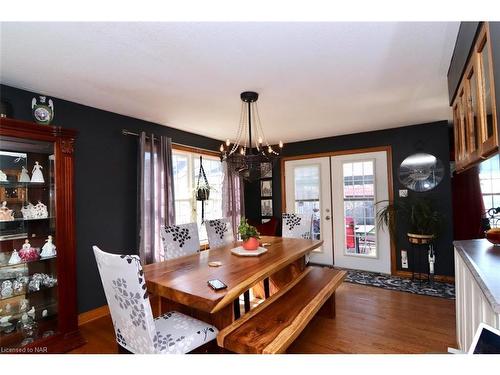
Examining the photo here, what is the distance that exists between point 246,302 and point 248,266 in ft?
→ 2.90

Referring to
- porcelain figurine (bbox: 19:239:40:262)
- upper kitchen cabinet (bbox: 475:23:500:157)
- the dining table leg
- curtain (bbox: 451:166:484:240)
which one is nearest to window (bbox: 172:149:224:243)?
porcelain figurine (bbox: 19:239:40:262)

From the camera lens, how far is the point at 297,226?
3861 millimetres

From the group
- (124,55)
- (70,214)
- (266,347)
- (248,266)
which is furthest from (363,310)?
(124,55)

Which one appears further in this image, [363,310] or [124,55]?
[363,310]

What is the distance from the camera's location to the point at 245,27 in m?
1.54

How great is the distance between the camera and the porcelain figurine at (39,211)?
89.7 inches

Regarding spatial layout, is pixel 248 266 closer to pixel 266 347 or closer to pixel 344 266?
pixel 266 347

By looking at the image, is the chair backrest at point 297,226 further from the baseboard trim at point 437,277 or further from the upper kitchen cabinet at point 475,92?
the upper kitchen cabinet at point 475,92

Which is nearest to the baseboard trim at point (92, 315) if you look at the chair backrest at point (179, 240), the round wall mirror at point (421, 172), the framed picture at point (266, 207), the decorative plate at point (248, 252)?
the chair backrest at point (179, 240)

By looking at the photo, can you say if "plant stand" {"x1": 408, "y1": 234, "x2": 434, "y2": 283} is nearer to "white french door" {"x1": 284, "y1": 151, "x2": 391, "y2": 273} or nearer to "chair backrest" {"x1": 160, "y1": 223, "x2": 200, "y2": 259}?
"white french door" {"x1": 284, "y1": 151, "x2": 391, "y2": 273}

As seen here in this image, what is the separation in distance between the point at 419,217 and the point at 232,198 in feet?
9.55

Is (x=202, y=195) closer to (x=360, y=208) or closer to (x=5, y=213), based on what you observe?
(x=5, y=213)

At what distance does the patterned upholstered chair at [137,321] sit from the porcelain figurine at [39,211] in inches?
45.1

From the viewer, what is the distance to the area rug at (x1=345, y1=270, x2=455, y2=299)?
3371 millimetres
